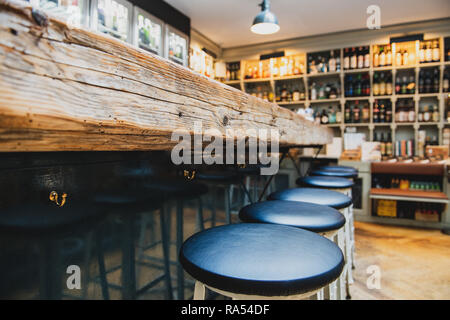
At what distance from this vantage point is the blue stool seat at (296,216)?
83 centimetres

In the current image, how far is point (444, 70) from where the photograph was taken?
375 centimetres

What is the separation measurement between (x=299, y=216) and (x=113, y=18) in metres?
2.75

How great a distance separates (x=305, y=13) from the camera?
11.9 feet

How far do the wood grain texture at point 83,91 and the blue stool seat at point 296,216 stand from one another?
45cm

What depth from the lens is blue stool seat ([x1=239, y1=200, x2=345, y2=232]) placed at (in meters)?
0.83

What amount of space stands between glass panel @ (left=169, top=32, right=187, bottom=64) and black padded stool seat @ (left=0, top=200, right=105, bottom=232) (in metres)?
3.22

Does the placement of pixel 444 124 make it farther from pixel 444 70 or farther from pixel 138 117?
pixel 138 117

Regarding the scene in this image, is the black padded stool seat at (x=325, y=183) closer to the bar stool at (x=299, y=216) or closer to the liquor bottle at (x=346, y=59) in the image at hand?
the bar stool at (x=299, y=216)

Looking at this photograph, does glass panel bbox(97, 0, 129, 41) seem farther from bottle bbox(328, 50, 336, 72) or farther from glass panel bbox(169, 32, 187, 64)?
bottle bbox(328, 50, 336, 72)

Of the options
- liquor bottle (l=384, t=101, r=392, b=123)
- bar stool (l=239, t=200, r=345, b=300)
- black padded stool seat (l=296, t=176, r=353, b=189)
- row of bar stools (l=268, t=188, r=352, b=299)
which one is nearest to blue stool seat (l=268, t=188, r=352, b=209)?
row of bar stools (l=268, t=188, r=352, b=299)

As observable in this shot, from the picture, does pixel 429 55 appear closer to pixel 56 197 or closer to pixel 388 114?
pixel 388 114

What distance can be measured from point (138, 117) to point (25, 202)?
40 centimetres
